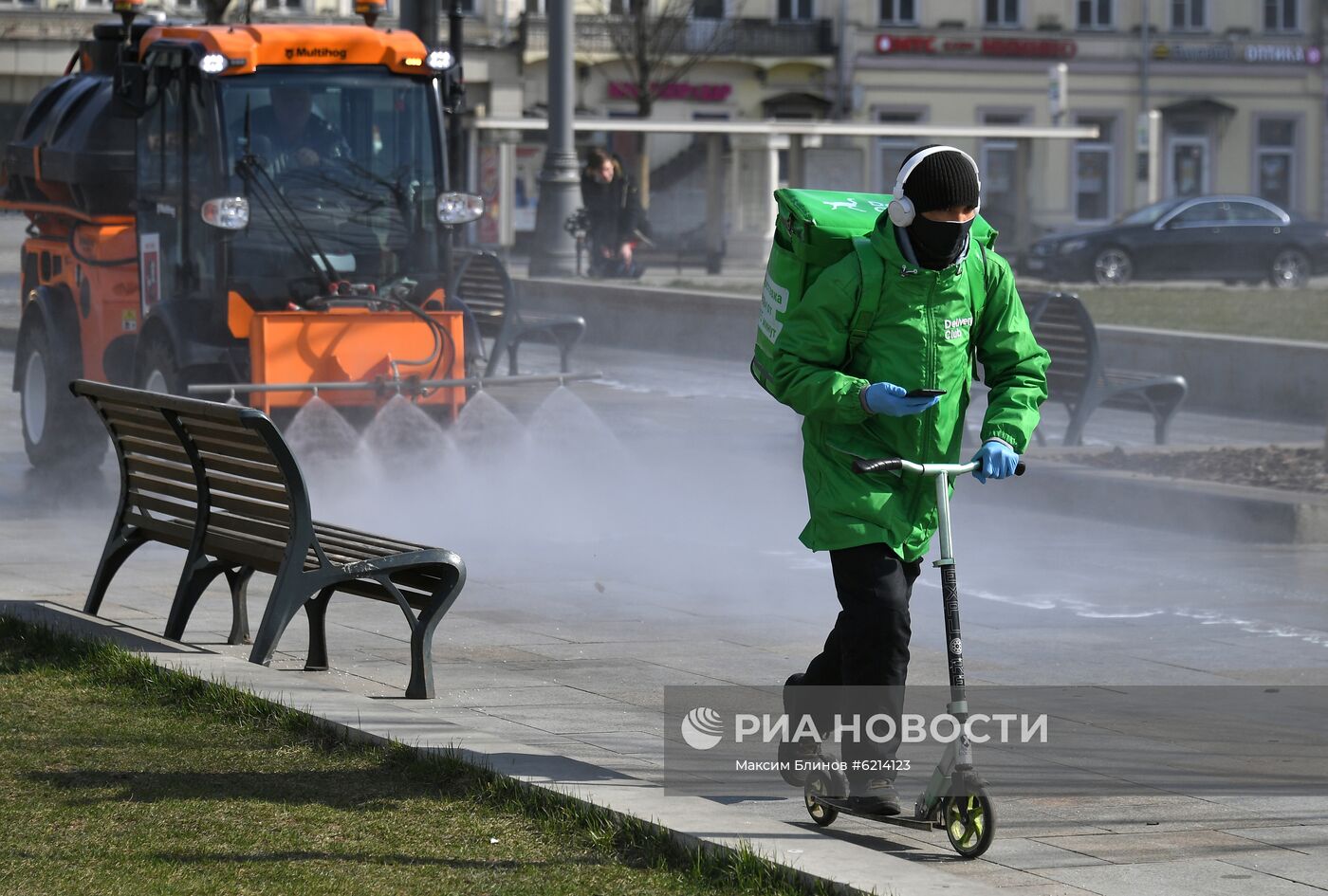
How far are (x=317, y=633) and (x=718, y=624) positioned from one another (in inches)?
78.2

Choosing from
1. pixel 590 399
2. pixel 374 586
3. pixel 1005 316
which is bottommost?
pixel 590 399

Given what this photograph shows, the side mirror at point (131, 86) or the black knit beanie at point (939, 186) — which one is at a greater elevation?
the side mirror at point (131, 86)

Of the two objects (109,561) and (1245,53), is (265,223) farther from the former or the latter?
(1245,53)

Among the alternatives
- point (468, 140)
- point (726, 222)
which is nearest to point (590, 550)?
point (468, 140)

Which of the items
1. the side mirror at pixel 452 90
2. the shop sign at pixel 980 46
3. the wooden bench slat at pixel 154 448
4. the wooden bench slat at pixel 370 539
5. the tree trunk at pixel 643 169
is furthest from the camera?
the shop sign at pixel 980 46

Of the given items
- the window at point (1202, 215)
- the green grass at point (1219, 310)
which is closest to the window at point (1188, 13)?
the window at point (1202, 215)

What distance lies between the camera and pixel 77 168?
13.8 metres

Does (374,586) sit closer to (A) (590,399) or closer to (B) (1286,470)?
(B) (1286,470)

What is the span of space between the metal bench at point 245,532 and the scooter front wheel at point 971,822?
2.41m

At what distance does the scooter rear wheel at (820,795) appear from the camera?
203 inches

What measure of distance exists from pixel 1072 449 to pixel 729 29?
4167cm

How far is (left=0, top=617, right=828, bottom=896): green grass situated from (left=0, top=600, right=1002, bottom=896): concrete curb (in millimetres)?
57

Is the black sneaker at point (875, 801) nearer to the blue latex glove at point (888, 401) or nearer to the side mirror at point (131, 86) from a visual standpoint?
the blue latex glove at point (888, 401)

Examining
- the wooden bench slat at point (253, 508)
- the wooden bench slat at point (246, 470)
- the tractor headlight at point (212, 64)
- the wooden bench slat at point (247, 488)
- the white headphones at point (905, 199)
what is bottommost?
the wooden bench slat at point (253, 508)
